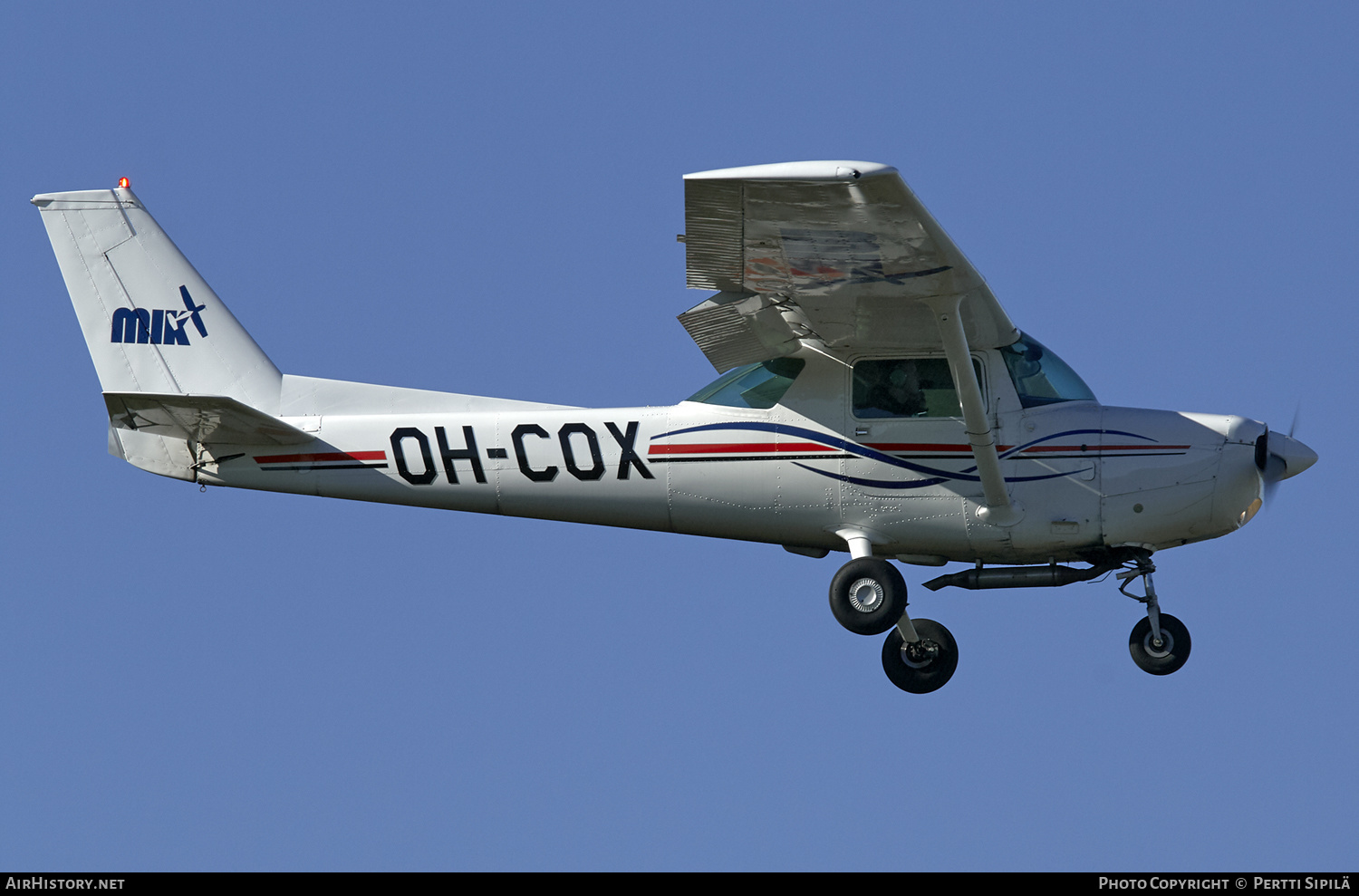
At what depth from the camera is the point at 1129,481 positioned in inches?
515

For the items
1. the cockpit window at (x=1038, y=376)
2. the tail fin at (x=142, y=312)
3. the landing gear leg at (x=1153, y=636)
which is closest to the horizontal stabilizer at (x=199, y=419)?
the tail fin at (x=142, y=312)

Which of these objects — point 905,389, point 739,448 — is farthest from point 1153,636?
point 739,448

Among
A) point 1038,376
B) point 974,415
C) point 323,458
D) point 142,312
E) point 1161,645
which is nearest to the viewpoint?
point 974,415

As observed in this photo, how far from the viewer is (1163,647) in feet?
43.5

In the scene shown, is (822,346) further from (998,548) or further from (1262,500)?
(1262,500)

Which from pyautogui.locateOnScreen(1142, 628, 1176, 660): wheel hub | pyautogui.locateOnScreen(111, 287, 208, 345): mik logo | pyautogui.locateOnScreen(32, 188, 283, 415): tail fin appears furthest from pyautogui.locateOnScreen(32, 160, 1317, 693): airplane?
pyautogui.locateOnScreen(111, 287, 208, 345): mik logo

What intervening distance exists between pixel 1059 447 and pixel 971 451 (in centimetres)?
66

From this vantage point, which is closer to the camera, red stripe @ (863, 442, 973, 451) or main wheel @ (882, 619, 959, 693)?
red stripe @ (863, 442, 973, 451)

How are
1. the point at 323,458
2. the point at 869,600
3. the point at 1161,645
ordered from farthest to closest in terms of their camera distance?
the point at 323,458, the point at 1161,645, the point at 869,600

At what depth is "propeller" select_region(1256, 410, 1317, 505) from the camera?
42.8ft

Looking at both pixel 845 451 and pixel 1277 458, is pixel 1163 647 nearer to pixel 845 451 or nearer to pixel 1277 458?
pixel 1277 458

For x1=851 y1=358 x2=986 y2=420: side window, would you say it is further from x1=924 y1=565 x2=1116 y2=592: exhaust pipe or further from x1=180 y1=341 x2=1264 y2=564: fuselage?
x1=924 y1=565 x2=1116 y2=592: exhaust pipe

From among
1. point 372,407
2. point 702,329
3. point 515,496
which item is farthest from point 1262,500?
point 372,407

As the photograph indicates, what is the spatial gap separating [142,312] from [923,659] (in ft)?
23.7
